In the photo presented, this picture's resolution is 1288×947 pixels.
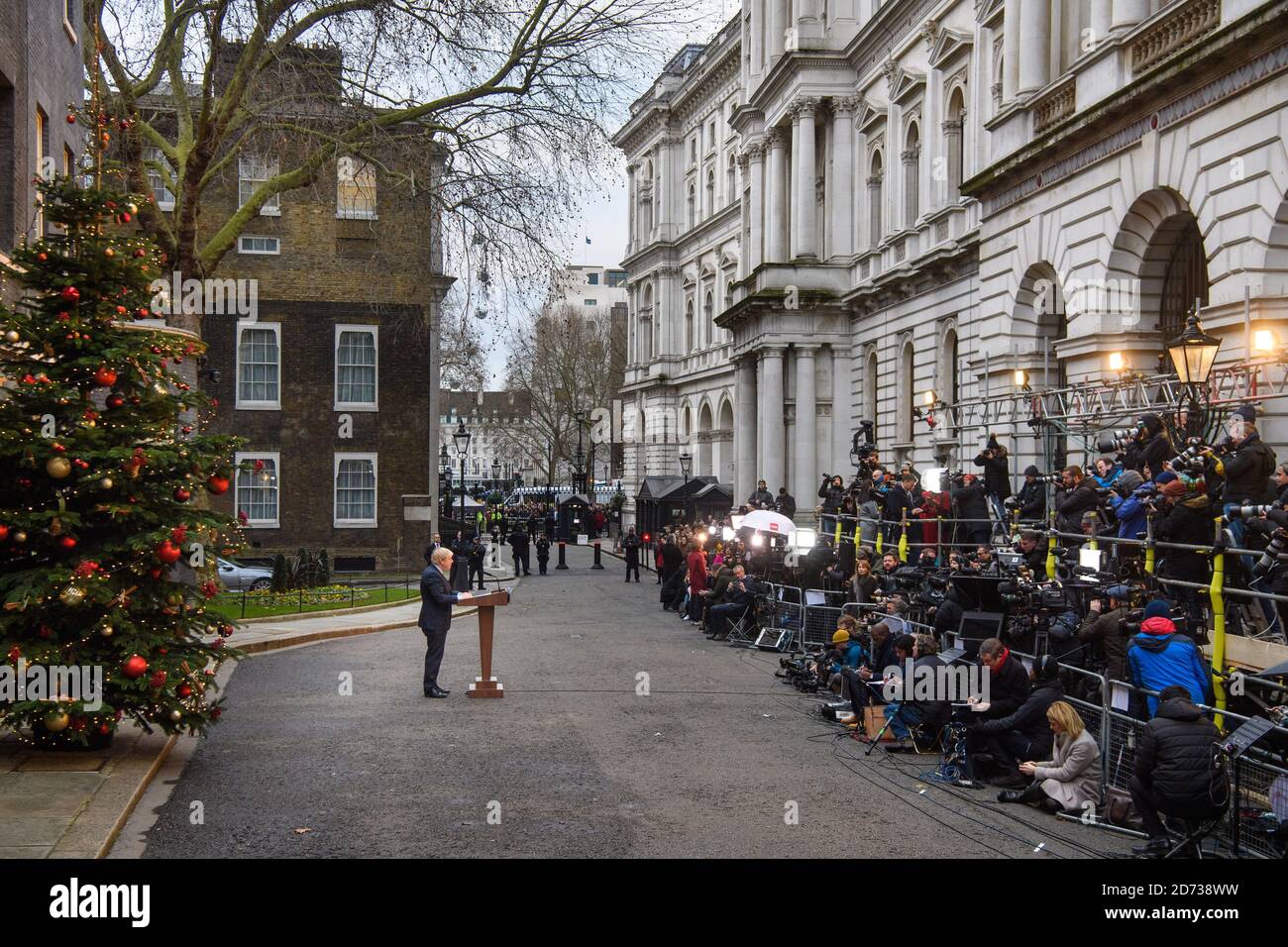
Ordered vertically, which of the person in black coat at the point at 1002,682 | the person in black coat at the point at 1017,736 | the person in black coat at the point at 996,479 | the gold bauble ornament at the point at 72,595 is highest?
the person in black coat at the point at 996,479

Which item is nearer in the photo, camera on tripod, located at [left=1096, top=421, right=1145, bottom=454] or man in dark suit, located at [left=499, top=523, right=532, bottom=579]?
camera on tripod, located at [left=1096, top=421, right=1145, bottom=454]

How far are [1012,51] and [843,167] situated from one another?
1904cm

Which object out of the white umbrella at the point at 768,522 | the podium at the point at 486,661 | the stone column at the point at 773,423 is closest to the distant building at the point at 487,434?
the stone column at the point at 773,423

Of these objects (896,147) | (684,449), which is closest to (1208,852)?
(896,147)

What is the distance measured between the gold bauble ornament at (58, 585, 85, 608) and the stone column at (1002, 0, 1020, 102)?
816 inches

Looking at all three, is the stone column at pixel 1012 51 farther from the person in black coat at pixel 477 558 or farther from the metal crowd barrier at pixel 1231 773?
the person in black coat at pixel 477 558

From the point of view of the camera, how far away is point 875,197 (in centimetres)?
4359

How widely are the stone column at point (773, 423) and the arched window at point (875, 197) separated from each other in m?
5.34

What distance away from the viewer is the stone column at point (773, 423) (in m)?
47.0

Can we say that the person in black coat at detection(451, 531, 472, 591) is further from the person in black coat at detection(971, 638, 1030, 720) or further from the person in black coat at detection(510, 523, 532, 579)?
the person in black coat at detection(971, 638, 1030, 720)

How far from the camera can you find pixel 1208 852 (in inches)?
381

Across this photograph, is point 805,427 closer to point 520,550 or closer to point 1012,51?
point 520,550

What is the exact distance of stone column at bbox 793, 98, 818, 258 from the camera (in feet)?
153

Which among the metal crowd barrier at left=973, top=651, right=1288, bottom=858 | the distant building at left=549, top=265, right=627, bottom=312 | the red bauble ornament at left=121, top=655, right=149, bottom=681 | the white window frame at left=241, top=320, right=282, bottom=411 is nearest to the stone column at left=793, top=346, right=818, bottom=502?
the white window frame at left=241, top=320, right=282, bottom=411
